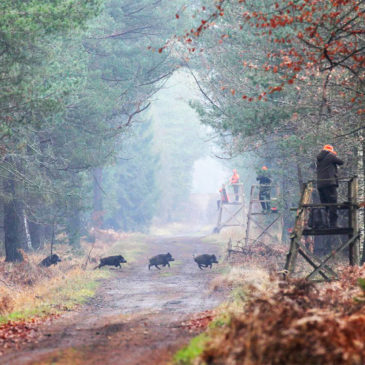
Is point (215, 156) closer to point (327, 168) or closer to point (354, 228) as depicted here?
point (327, 168)

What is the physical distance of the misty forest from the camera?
757 centimetres

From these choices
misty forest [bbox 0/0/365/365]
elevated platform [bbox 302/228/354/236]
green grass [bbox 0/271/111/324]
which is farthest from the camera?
elevated platform [bbox 302/228/354/236]

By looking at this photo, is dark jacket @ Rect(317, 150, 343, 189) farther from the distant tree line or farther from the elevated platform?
the distant tree line

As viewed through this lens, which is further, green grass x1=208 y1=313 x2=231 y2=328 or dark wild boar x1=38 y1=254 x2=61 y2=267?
dark wild boar x1=38 y1=254 x2=61 y2=267

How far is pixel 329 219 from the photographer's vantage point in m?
13.8

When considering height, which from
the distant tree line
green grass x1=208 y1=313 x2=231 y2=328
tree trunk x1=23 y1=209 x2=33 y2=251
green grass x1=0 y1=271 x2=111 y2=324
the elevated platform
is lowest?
green grass x1=0 y1=271 x2=111 y2=324

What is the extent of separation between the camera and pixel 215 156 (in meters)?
20.5

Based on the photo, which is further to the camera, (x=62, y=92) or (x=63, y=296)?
(x=62, y=92)

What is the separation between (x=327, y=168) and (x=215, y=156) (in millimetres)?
→ 6864

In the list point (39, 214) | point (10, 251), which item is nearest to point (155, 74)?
point (39, 214)

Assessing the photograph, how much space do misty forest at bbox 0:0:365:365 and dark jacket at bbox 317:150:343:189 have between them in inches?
1.7

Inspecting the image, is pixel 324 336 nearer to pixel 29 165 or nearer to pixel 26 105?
pixel 26 105

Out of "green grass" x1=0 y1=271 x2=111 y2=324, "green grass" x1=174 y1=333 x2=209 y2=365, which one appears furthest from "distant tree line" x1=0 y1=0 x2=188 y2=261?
"green grass" x1=174 y1=333 x2=209 y2=365

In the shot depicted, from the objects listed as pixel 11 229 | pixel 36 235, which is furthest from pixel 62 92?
pixel 36 235
